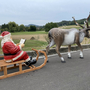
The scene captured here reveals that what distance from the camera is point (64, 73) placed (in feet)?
10.7

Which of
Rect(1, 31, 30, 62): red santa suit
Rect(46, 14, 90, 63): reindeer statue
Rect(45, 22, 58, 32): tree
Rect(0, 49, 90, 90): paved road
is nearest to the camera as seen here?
Rect(0, 49, 90, 90): paved road

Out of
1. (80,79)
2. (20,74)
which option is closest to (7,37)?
(20,74)

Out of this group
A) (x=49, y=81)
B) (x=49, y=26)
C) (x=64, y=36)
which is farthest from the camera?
(x=49, y=26)

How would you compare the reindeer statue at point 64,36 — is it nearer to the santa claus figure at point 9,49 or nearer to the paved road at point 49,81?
the paved road at point 49,81

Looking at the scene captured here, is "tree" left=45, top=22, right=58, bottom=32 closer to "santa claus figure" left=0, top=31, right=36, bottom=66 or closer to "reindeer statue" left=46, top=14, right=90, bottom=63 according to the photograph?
"reindeer statue" left=46, top=14, right=90, bottom=63

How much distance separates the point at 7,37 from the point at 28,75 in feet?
4.35

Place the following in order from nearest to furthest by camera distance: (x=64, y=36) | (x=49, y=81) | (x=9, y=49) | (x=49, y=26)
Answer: (x=49, y=81) < (x=9, y=49) < (x=64, y=36) < (x=49, y=26)

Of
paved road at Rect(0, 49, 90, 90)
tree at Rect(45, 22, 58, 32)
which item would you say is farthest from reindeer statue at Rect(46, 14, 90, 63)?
tree at Rect(45, 22, 58, 32)

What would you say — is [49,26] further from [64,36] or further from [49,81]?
[49,81]

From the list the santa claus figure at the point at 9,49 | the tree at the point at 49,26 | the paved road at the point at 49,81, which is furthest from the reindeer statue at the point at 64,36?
the santa claus figure at the point at 9,49

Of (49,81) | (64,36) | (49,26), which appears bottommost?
(49,81)

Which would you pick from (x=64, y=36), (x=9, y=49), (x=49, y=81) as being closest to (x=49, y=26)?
(x=64, y=36)

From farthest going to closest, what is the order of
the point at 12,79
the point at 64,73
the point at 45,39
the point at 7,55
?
the point at 45,39
the point at 64,73
the point at 7,55
the point at 12,79

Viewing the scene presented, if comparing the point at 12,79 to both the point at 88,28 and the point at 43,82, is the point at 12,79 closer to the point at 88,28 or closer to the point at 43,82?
the point at 43,82
